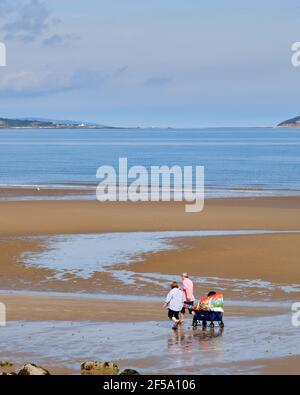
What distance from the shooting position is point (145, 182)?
79.2 m

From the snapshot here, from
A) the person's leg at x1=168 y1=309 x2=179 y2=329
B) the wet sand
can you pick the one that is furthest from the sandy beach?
the person's leg at x1=168 y1=309 x2=179 y2=329

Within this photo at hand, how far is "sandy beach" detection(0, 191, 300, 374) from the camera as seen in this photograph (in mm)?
22891

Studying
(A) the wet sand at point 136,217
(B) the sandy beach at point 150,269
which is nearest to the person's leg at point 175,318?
(B) the sandy beach at point 150,269

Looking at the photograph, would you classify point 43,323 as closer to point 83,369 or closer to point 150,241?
point 83,369

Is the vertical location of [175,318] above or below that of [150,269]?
below

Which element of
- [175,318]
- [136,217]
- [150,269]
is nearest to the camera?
[175,318]

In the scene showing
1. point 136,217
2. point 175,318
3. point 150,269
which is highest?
point 136,217

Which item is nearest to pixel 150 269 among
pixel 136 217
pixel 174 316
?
pixel 174 316

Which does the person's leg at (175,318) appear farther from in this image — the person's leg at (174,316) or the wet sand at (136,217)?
the wet sand at (136,217)

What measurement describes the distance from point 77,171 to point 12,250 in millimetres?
64391

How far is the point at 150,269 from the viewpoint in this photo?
3097cm

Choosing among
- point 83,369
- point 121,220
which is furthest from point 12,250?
point 83,369

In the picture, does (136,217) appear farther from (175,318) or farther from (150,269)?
(175,318)

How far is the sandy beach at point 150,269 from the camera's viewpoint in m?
22.9
